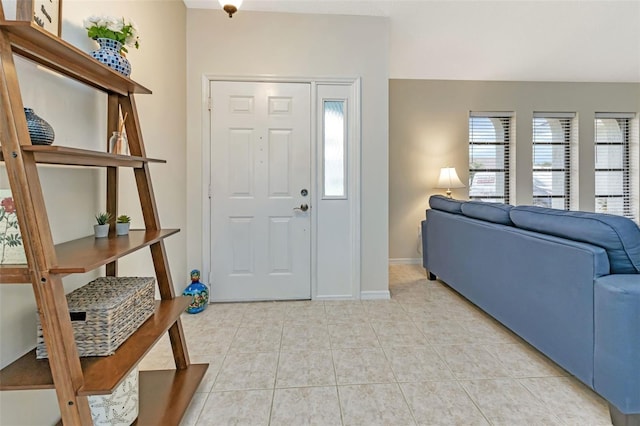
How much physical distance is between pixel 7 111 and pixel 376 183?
2570 millimetres

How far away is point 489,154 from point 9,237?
509 centimetres

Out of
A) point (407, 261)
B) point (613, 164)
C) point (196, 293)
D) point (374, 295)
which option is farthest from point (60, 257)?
point (613, 164)

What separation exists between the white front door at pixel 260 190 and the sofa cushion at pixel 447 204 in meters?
1.37

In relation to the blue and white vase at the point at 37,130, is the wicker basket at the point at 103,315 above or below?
below

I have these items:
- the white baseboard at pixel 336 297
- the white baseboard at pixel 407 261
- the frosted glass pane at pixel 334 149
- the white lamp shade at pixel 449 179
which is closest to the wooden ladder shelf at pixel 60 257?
the white baseboard at pixel 336 297

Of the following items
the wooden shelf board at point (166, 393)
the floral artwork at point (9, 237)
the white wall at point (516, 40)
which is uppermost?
the white wall at point (516, 40)

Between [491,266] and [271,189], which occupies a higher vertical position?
[271,189]

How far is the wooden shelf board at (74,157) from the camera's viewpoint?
3.01ft

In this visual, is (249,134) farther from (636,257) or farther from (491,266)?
(636,257)

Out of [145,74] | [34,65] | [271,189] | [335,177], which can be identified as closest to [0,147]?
[34,65]

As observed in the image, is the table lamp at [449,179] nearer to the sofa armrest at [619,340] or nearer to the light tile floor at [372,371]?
the light tile floor at [372,371]

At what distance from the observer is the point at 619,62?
4.38 m

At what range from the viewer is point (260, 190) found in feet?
10.0

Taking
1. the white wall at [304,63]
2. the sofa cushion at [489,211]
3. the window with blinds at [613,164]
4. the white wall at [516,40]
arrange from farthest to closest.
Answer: the window with blinds at [613,164] < the white wall at [516,40] < the white wall at [304,63] < the sofa cushion at [489,211]
